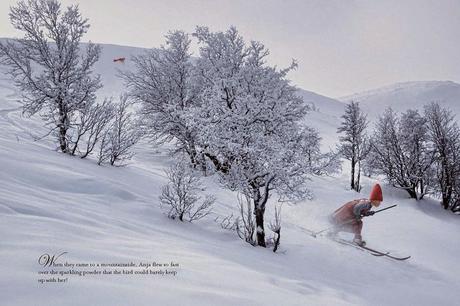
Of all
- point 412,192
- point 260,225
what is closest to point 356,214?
point 260,225

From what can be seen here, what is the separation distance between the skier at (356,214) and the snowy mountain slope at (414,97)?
7121 cm

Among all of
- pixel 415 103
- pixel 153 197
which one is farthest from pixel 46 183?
pixel 415 103

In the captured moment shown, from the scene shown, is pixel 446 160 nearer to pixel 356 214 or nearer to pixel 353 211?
pixel 353 211

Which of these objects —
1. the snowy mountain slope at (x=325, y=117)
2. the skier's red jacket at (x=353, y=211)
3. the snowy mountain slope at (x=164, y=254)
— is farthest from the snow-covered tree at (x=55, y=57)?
the snowy mountain slope at (x=325, y=117)

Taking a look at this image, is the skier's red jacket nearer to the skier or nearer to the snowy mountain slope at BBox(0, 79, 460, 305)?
the skier

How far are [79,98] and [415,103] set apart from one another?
86104mm

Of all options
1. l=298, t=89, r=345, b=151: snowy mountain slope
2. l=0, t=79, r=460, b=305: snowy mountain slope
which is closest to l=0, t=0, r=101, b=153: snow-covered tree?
l=0, t=79, r=460, b=305: snowy mountain slope

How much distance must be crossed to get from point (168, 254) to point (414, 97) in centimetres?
9556

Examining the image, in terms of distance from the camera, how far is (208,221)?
7.77 metres

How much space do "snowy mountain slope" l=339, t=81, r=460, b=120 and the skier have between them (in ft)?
234

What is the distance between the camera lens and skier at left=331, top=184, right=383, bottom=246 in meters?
9.45

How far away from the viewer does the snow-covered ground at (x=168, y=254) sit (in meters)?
2.56

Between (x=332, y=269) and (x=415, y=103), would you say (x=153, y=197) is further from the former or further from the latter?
(x=415, y=103)

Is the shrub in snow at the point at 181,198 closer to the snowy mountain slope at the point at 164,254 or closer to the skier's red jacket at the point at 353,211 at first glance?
the snowy mountain slope at the point at 164,254
